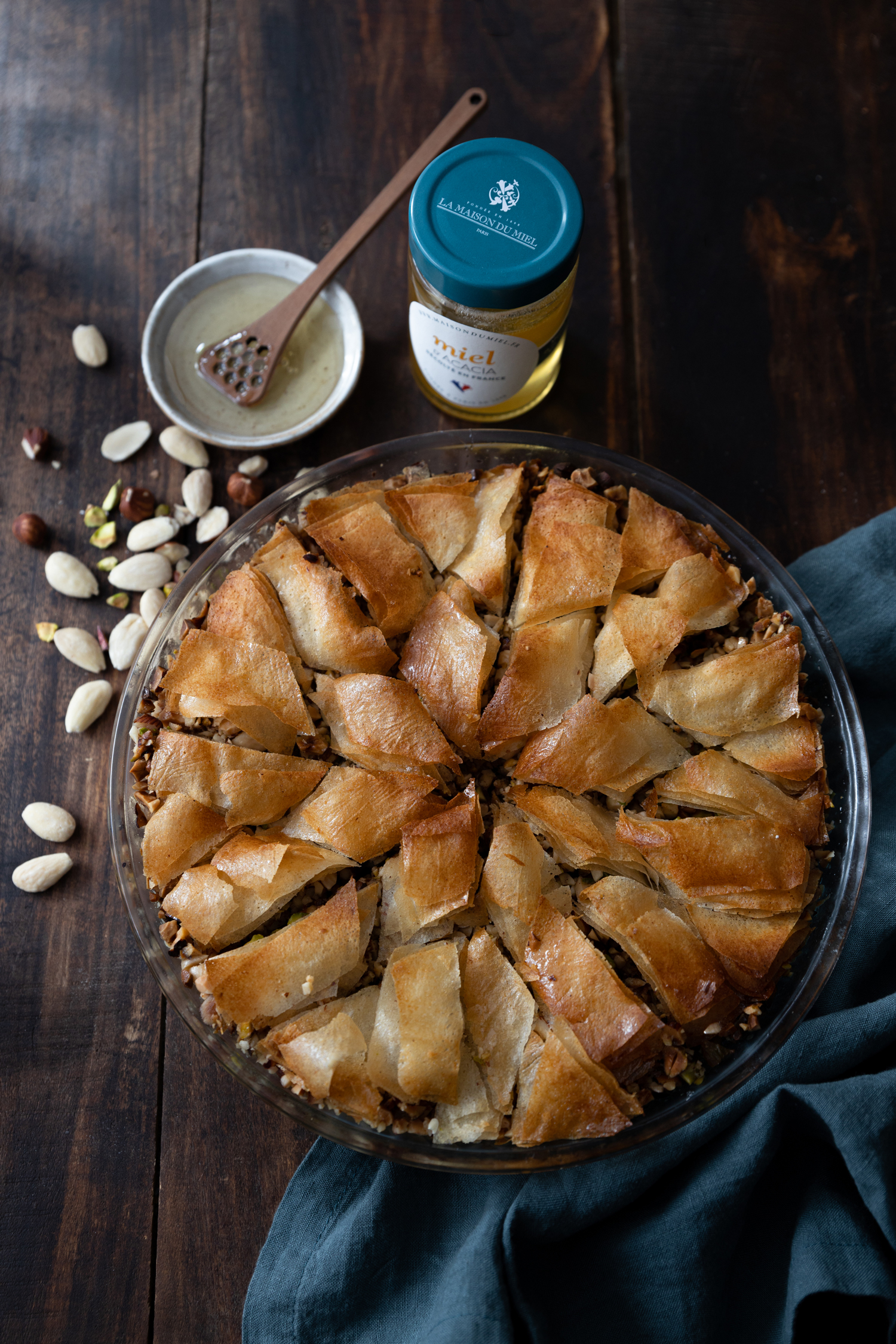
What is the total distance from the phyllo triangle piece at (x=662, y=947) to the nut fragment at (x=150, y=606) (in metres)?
0.91

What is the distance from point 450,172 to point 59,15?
1.07 m

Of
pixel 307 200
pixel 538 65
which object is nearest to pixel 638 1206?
pixel 307 200

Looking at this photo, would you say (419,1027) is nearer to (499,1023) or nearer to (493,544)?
(499,1023)

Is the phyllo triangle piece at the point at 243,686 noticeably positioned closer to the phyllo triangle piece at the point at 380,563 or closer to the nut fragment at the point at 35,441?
the phyllo triangle piece at the point at 380,563

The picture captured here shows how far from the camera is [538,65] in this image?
1.84m

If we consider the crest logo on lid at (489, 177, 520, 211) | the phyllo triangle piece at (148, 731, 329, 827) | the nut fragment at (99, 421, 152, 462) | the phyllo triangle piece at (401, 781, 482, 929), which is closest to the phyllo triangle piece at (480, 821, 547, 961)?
the phyllo triangle piece at (401, 781, 482, 929)

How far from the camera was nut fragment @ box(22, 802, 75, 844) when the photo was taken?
1.58 metres

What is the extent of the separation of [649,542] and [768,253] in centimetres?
83

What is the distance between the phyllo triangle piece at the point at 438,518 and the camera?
4.42 ft

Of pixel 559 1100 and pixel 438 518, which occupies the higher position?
pixel 438 518

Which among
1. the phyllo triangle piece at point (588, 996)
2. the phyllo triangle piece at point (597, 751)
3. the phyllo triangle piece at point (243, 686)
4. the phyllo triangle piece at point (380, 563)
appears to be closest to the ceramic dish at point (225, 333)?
the phyllo triangle piece at point (380, 563)

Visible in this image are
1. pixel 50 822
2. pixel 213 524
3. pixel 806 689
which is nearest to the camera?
pixel 806 689

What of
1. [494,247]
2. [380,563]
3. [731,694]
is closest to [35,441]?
[380,563]

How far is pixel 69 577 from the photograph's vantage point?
5.46ft
